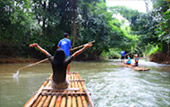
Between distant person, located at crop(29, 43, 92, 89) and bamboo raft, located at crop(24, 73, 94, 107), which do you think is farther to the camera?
distant person, located at crop(29, 43, 92, 89)

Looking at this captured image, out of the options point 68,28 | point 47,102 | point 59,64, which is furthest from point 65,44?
point 68,28

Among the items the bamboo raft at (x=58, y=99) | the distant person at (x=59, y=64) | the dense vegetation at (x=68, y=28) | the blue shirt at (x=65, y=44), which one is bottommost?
the bamboo raft at (x=58, y=99)

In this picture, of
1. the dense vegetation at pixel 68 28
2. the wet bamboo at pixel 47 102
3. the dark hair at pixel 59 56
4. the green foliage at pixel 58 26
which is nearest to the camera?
the wet bamboo at pixel 47 102

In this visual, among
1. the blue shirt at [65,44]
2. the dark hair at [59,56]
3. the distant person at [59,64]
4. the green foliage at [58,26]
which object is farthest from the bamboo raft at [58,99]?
the green foliage at [58,26]

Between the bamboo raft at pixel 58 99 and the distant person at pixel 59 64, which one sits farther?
the distant person at pixel 59 64

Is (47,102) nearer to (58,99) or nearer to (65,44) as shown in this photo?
(58,99)

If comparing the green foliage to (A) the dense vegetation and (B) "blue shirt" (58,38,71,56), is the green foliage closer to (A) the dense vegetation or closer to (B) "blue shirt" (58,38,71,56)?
(A) the dense vegetation

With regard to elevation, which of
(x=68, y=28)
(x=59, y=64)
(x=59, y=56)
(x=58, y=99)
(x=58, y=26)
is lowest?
(x=58, y=99)

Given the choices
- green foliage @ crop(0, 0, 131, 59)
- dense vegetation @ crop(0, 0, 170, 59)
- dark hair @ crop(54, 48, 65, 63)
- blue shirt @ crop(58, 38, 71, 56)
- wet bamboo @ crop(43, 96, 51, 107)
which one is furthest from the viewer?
dense vegetation @ crop(0, 0, 170, 59)

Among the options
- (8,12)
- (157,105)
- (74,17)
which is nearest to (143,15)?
(74,17)

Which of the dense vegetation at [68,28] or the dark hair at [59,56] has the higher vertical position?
the dense vegetation at [68,28]

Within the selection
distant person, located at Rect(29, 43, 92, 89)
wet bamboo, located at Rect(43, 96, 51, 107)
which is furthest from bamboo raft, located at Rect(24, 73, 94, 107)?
distant person, located at Rect(29, 43, 92, 89)

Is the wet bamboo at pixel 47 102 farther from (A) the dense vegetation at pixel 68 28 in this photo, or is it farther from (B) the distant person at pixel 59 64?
(A) the dense vegetation at pixel 68 28

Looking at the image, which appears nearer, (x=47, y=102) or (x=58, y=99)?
(x=47, y=102)
